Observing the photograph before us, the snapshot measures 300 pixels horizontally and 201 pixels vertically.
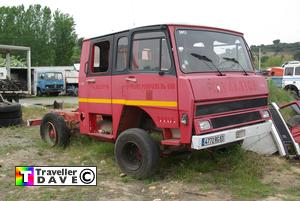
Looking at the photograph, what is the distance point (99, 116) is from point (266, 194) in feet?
11.3

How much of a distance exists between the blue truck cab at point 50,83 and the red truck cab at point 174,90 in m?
27.4

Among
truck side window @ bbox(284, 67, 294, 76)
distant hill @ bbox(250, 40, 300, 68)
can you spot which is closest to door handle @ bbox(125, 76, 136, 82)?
truck side window @ bbox(284, 67, 294, 76)

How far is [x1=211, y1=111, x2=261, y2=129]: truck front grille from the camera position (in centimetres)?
626

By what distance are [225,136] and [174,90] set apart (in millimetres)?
1006

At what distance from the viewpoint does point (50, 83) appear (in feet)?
113

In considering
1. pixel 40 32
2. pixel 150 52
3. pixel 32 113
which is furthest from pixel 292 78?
pixel 40 32

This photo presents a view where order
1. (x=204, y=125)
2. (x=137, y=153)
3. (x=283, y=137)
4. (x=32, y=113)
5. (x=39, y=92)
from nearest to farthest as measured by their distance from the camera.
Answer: (x=204, y=125), (x=137, y=153), (x=283, y=137), (x=32, y=113), (x=39, y=92)

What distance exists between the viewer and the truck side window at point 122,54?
278 inches

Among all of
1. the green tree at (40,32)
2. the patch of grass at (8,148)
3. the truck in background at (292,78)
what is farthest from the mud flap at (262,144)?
the green tree at (40,32)

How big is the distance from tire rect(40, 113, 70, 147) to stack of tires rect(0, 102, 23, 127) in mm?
2685

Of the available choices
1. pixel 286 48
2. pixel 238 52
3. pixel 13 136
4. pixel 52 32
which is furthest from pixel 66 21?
pixel 238 52

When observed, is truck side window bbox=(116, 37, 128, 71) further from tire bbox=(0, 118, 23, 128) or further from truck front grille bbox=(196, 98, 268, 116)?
tire bbox=(0, 118, 23, 128)

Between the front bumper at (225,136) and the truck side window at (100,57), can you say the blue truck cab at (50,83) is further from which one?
the front bumper at (225,136)

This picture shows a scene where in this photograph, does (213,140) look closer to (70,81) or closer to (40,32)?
(70,81)
